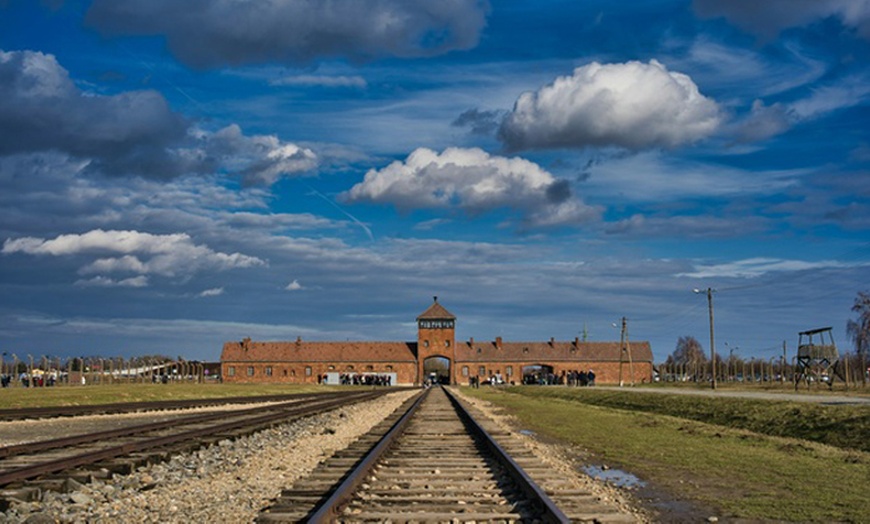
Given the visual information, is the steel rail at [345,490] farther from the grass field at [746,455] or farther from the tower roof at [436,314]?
the tower roof at [436,314]

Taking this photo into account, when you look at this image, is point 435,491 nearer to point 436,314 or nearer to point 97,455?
point 97,455

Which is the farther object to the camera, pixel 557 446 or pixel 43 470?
pixel 557 446

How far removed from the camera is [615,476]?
12.1m

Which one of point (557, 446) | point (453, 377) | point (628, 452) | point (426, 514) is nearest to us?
point (426, 514)

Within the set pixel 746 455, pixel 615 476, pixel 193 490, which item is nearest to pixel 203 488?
pixel 193 490

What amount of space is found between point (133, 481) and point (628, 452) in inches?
342

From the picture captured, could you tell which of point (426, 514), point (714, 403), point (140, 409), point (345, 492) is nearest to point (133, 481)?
point (345, 492)

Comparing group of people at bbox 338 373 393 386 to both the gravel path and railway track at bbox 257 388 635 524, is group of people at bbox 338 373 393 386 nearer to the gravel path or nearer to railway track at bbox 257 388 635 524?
the gravel path

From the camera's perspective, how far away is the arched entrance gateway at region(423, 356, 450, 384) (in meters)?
117

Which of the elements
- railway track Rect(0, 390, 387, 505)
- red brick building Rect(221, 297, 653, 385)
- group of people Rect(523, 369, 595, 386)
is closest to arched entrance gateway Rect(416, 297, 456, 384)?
red brick building Rect(221, 297, 653, 385)

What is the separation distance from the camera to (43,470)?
34.8 feet

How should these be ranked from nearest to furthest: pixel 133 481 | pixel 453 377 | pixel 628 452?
pixel 133 481, pixel 628 452, pixel 453 377

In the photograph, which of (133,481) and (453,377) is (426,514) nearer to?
(133,481)

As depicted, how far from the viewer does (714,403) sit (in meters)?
30.2
